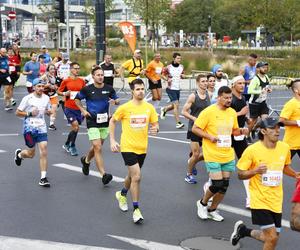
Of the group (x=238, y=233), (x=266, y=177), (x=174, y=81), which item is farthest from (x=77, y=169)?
(x=174, y=81)

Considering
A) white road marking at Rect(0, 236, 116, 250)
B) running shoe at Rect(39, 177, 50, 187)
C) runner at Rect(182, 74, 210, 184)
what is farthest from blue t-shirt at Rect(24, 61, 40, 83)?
white road marking at Rect(0, 236, 116, 250)

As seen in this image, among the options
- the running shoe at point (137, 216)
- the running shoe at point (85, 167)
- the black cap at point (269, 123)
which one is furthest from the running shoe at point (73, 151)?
the black cap at point (269, 123)

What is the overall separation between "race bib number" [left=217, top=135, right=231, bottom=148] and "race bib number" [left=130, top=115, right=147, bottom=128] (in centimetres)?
104

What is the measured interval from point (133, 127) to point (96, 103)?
2.25 m

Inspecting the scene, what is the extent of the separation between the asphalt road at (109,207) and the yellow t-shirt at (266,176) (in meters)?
1.03

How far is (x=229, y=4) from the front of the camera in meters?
76.0

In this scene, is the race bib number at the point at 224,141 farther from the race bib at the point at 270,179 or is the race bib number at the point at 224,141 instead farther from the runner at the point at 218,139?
the race bib at the point at 270,179

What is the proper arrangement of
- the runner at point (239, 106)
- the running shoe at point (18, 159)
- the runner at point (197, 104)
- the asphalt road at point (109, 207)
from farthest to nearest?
the running shoe at point (18, 159) → the runner at point (197, 104) → the runner at point (239, 106) → the asphalt road at point (109, 207)

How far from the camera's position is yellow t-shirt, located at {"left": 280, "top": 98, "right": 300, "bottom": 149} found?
29.2 feet

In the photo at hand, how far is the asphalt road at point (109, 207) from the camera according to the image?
7.36 m

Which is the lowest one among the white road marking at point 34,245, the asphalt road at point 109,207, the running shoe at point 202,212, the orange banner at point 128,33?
the asphalt road at point 109,207

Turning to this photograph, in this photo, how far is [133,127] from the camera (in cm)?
820

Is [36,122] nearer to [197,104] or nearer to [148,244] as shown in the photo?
[197,104]

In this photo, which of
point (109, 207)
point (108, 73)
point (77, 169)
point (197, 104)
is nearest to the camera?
point (109, 207)
